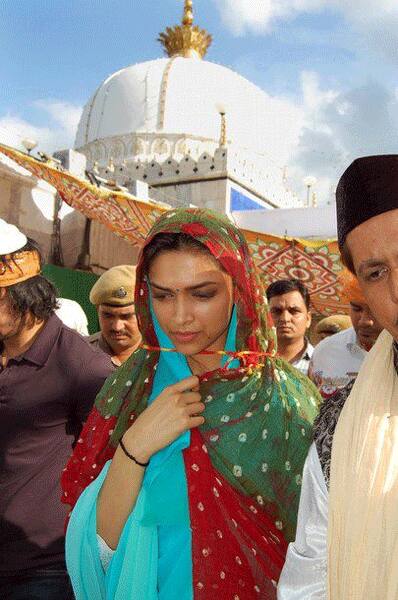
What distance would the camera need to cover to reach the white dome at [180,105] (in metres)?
25.6

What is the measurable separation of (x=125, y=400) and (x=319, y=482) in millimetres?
689

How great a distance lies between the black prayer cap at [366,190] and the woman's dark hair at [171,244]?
52 centimetres

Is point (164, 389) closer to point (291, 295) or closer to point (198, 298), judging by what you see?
point (198, 298)

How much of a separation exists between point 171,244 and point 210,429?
0.50m

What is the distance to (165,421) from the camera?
1591mm

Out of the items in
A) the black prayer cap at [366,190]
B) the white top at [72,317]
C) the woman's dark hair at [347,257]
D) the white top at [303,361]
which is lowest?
the white top at [303,361]

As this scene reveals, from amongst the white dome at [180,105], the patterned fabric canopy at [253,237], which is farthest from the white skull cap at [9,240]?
the white dome at [180,105]

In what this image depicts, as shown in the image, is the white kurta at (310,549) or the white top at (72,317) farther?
the white top at (72,317)

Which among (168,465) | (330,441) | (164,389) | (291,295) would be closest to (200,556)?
(168,465)

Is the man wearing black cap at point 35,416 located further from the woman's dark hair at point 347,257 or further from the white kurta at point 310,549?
the woman's dark hair at point 347,257

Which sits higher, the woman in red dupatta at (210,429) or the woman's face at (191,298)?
the woman's face at (191,298)

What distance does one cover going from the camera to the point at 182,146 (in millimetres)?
24422

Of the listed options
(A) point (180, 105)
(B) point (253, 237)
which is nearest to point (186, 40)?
(A) point (180, 105)

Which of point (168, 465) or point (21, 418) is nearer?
point (168, 465)
